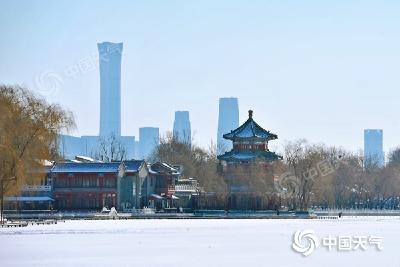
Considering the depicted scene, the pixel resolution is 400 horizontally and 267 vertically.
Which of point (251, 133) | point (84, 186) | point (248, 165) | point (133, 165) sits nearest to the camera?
point (84, 186)

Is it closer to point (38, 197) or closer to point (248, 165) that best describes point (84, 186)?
point (38, 197)

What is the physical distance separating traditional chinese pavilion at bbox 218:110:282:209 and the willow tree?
3170cm

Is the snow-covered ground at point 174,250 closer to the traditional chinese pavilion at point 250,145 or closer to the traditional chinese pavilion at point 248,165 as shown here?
the traditional chinese pavilion at point 248,165

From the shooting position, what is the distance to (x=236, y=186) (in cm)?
10812

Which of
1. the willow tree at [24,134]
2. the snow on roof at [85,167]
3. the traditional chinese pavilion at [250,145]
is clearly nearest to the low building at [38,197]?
the snow on roof at [85,167]

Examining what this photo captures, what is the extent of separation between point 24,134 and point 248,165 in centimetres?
4057

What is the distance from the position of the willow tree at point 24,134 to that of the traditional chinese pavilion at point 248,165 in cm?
3170

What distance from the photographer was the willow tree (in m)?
70.1

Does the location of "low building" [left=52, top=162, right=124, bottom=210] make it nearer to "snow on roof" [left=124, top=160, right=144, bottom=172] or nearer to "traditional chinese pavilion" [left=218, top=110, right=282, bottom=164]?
"snow on roof" [left=124, top=160, right=144, bottom=172]

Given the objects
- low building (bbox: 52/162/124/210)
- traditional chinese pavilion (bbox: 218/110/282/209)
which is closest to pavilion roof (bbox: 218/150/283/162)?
traditional chinese pavilion (bbox: 218/110/282/209)

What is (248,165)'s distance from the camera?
109625 millimetres

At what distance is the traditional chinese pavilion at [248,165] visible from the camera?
10631 centimetres

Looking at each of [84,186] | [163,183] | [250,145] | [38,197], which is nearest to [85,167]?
[84,186]

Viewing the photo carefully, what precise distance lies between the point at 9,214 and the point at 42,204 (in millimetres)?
15139
